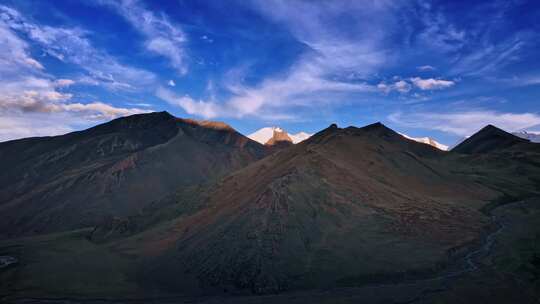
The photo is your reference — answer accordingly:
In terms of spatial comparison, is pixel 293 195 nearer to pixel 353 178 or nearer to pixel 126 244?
pixel 353 178

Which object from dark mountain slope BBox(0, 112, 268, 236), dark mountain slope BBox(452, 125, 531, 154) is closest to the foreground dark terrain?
dark mountain slope BBox(0, 112, 268, 236)

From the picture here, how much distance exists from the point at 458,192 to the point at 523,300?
63394 mm

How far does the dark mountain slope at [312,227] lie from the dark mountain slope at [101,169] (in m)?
55.4

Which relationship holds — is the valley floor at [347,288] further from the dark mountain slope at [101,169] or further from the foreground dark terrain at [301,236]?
the dark mountain slope at [101,169]

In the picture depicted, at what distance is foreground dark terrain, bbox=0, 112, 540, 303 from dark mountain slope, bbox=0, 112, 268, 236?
109cm

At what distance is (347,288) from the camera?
45.2 metres

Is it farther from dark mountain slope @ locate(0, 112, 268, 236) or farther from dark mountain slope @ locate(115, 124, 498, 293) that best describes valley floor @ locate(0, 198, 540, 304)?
dark mountain slope @ locate(0, 112, 268, 236)

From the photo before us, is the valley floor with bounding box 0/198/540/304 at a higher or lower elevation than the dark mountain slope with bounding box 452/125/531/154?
lower

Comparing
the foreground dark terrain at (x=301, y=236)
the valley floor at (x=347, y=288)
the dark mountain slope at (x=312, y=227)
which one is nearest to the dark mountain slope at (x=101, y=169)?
the foreground dark terrain at (x=301, y=236)

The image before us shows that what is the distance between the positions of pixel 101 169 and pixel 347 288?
407 feet

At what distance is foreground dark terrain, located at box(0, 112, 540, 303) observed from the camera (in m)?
46.9

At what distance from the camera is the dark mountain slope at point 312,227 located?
167 ft

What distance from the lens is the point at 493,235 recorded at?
65.4m

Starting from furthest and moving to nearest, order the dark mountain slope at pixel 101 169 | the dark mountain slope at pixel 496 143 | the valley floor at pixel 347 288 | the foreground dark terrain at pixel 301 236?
the dark mountain slope at pixel 496 143 < the dark mountain slope at pixel 101 169 < the foreground dark terrain at pixel 301 236 < the valley floor at pixel 347 288
